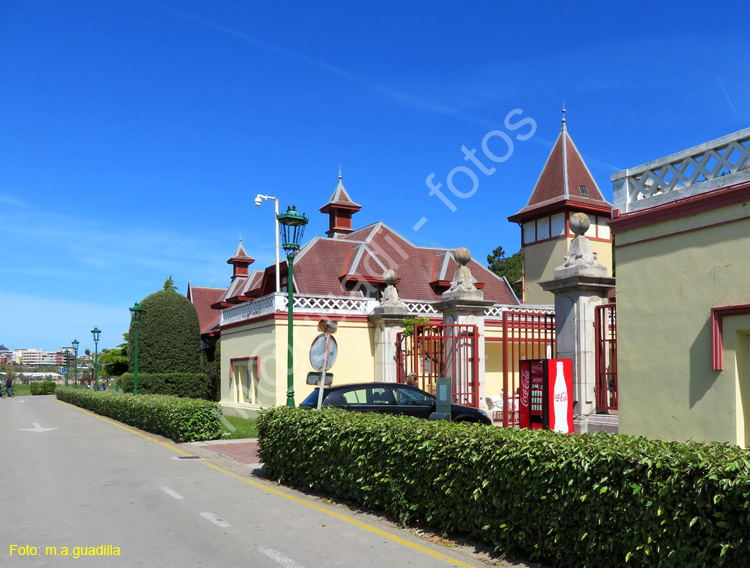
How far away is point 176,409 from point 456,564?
13389 mm

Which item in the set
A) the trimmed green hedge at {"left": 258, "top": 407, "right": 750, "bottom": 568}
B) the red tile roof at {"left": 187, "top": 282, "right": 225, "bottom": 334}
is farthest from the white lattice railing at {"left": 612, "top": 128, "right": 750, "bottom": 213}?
the red tile roof at {"left": 187, "top": 282, "right": 225, "bottom": 334}

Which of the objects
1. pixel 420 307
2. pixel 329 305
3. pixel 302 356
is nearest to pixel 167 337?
pixel 302 356

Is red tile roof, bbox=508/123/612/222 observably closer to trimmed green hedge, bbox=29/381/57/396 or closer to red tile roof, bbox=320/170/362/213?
red tile roof, bbox=320/170/362/213

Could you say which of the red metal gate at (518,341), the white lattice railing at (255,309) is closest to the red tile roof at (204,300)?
the white lattice railing at (255,309)

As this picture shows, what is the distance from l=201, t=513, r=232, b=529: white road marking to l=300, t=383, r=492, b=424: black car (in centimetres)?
470

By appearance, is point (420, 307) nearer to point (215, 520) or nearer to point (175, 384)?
point (215, 520)

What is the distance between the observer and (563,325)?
13172mm

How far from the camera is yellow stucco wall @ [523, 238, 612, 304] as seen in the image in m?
34.6

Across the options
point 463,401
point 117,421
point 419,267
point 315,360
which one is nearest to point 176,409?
point 315,360

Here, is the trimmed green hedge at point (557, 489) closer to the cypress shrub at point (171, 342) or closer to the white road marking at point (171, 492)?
the white road marking at point (171, 492)

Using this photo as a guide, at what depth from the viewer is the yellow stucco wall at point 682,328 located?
894cm

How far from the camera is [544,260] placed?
3541cm

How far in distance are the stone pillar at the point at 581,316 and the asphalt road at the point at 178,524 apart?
5.61 meters

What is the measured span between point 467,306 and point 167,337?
2580 centimetres
